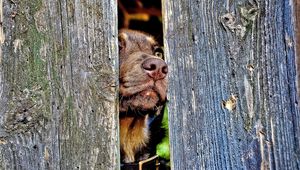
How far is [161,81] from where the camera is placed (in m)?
3.50

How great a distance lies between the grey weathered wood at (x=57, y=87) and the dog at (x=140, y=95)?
3.13 feet

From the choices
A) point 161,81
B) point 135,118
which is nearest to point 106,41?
point 161,81

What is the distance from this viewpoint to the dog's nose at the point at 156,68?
3.43 meters

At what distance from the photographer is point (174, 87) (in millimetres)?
2549

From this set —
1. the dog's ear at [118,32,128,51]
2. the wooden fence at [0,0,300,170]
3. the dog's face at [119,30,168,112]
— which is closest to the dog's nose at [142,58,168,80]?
the dog's face at [119,30,168,112]

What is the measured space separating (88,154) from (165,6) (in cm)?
71

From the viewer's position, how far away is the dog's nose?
135 inches

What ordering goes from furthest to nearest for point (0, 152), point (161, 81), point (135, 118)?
point (135, 118) < point (161, 81) < point (0, 152)

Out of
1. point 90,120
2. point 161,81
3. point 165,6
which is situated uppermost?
point 165,6

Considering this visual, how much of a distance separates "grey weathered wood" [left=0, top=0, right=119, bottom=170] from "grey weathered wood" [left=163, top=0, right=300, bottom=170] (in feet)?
0.96

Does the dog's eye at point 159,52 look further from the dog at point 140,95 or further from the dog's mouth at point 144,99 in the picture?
the dog's mouth at point 144,99

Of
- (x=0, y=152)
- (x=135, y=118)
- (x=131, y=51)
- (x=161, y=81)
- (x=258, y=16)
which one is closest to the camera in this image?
(x=0, y=152)

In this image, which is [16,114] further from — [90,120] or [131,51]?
[131,51]

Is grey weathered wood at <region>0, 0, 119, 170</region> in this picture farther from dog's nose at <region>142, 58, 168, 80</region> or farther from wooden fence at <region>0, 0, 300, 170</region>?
dog's nose at <region>142, 58, 168, 80</region>
